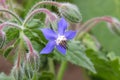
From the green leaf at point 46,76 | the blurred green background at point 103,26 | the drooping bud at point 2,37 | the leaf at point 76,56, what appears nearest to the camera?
the drooping bud at point 2,37

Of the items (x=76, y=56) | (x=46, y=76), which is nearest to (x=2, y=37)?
(x=76, y=56)

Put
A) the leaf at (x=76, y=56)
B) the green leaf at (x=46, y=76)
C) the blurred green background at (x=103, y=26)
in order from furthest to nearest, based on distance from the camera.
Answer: the blurred green background at (x=103, y=26)
the green leaf at (x=46, y=76)
the leaf at (x=76, y=56)

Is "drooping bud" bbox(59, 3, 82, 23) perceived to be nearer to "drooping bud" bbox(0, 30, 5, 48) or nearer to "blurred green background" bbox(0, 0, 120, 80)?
"drooping bud" bbox(0, 30, 5, 48)

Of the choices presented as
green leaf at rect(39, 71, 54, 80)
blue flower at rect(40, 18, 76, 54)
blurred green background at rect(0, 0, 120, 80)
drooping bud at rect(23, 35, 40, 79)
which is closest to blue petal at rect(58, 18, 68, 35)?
blue flower at rect(40, 18, 76, 54)

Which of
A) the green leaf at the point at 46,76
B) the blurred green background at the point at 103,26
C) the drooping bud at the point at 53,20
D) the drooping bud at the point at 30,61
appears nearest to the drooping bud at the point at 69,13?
the drooping bud at the point at 53,20

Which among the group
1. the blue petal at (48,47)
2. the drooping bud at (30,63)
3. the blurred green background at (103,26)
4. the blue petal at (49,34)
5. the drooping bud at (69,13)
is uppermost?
the blurred green background at (103,26)

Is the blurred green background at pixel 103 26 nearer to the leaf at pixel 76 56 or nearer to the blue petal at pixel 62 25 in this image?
the leaf at pixel 76 56

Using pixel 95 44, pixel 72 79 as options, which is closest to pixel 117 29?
pixel 95 44
